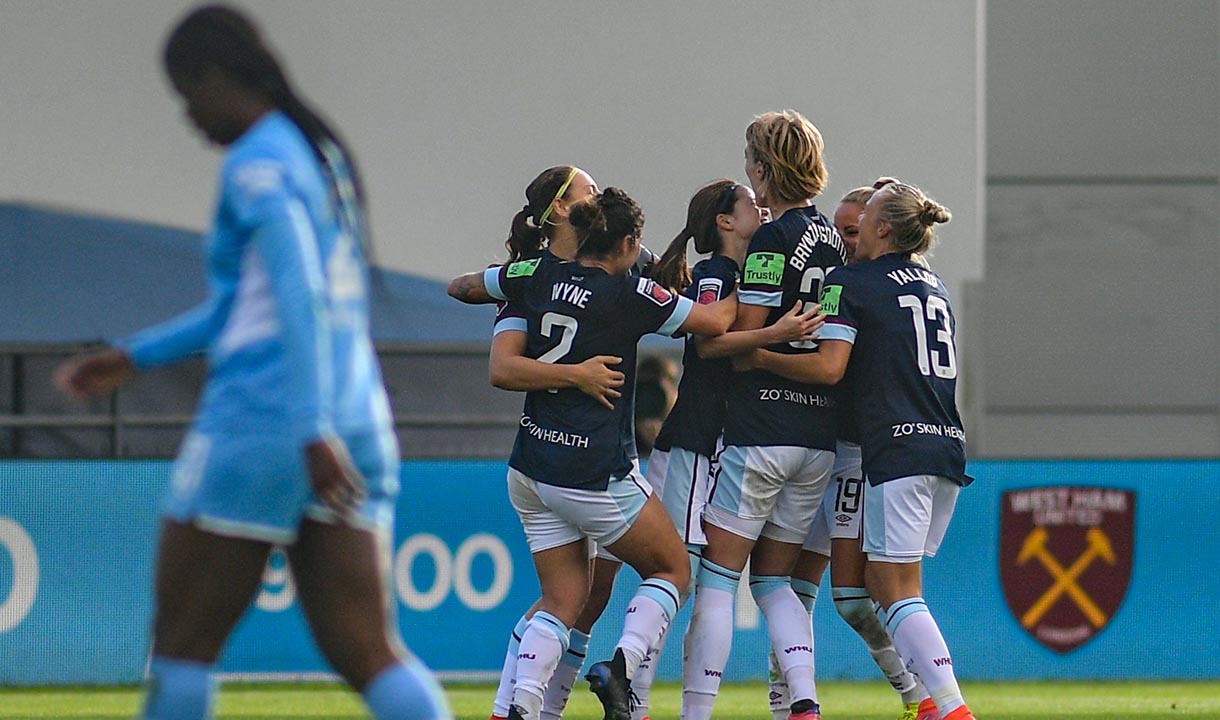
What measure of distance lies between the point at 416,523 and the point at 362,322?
622 centimetres

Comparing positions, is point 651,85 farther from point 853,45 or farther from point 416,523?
point 416,523

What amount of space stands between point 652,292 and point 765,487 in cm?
79

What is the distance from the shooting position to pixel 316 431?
3.33 meters

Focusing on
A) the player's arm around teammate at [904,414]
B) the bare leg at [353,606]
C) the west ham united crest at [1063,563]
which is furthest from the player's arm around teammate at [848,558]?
the west ham united crest at [1063,563]

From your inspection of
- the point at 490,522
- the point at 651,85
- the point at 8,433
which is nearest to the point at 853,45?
the point at 651,85

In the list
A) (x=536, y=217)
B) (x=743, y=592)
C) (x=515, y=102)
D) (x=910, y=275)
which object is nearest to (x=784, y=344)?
(x=910, y=275)

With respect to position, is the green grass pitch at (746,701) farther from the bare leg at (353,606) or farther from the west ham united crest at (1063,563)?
the bare leg at (353,606)

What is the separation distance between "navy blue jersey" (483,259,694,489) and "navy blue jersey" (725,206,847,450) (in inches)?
12.8

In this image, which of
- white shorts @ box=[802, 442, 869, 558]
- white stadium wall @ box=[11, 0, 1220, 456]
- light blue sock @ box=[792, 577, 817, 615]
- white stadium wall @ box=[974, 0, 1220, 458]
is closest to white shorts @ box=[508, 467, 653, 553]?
white shorts @ box=[802, 442, 869, 558]

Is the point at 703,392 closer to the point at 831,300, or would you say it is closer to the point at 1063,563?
the point at 831,300

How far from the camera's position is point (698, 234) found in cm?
612

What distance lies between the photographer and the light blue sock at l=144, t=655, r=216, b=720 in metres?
3.48

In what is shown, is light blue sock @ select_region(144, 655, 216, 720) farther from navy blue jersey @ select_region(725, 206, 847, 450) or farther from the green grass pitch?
the green grass pitch

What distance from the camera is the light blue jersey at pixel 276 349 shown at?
3.35 m
